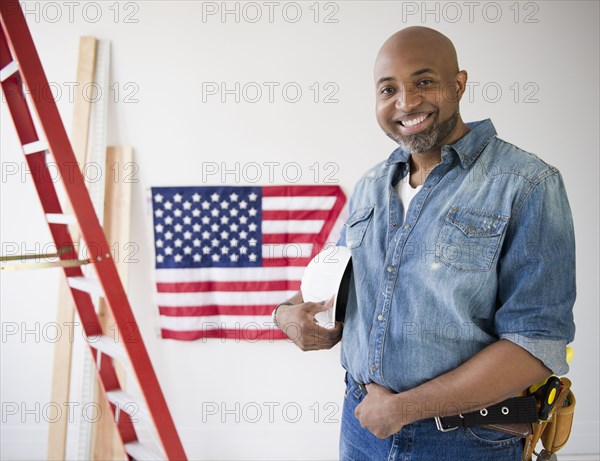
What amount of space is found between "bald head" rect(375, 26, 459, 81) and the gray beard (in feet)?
0.35

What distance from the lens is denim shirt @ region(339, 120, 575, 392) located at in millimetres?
917

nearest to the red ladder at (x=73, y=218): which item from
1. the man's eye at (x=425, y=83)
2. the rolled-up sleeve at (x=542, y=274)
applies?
the man's eye at (x=425, y=83)

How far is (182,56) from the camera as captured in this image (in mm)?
2545

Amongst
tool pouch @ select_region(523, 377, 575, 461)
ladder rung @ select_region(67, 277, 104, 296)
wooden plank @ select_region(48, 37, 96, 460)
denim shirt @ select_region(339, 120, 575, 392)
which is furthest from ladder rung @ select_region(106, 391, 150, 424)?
tool pouch @ select_region(523, 377, 575, 461)

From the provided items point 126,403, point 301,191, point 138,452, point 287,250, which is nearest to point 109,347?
point 126,403

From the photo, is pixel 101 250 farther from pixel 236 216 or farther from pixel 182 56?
pixel 182 56

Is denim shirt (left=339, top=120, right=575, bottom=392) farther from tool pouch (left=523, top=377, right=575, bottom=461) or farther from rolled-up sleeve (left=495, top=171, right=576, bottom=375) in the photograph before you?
tool pouch (left=523, top=377, right=575, bottom=461)

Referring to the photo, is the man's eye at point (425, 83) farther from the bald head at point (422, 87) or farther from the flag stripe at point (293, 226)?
the flag stripe at point (293, 226)

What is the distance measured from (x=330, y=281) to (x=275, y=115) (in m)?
1.52

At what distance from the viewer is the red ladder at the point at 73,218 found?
5.00 feet

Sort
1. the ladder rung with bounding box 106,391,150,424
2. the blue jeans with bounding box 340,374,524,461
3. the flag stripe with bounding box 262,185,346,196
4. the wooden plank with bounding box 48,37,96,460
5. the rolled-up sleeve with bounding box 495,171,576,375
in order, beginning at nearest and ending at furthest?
the rolled-up sleeve with bounding box 495,171,576,375 → the blue jeans with bounding box 340,374,524,461 → the ladder rung with bounding box 106,391,150,424 → the wooden plank with bounding box 48,37,96,460 → the flag stripe with bounding box 262,185,346,196

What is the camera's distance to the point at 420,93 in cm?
108

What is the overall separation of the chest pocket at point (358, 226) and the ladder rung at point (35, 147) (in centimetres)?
97

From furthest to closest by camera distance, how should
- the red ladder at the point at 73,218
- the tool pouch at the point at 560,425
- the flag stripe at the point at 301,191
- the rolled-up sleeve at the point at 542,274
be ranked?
1. the flag stripe at the point at 301,191
2. the red ladder at the point at 73,218
3. the tool pouch at the point at 560,425
4. the rolled-up sleeve at the point at 542,274
